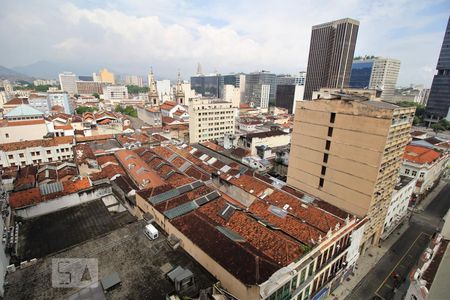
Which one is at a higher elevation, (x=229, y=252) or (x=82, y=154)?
(x=229, y=252)

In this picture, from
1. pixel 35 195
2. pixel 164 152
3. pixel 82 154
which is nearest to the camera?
pixel 35 195

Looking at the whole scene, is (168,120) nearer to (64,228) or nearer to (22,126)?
(22,126)

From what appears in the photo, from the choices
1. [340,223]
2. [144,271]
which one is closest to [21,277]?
[144,271]

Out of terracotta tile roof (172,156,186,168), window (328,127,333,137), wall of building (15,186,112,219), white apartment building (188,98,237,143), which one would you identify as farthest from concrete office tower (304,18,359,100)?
wall of building (15,186,112,219)

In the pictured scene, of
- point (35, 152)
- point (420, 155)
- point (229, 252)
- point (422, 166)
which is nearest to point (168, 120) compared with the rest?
point (35, 152)

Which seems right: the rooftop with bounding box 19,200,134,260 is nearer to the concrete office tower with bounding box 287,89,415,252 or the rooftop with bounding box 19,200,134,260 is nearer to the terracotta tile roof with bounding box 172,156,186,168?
the terracotta tile roof with bounding box 172,156,186,168
